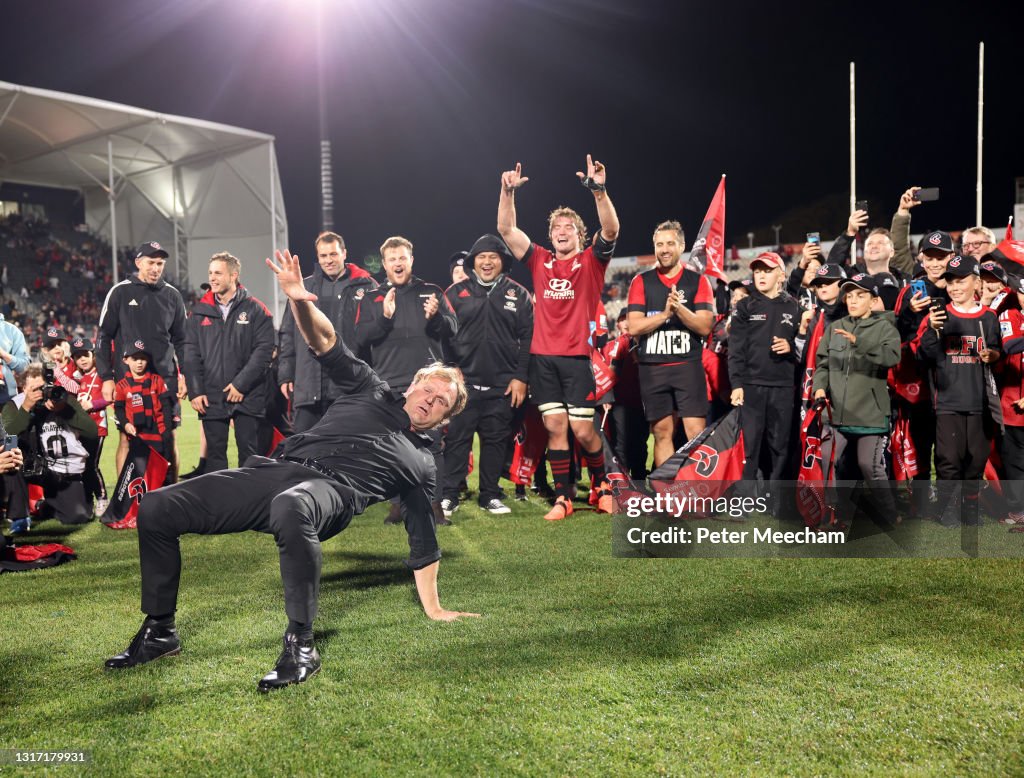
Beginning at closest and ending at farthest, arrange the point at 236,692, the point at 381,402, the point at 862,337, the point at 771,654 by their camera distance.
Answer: the point at 236,692
the point at 771,654
the point at 381,402
the point at 862,337

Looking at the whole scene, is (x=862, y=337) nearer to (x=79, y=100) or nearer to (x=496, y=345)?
(x=496, y=345)

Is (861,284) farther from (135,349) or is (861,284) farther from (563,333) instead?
(135,349)

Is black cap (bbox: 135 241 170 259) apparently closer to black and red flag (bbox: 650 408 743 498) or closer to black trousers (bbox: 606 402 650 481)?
black trousers (bbox: 606 402 650 481)

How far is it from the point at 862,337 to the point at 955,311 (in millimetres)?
806

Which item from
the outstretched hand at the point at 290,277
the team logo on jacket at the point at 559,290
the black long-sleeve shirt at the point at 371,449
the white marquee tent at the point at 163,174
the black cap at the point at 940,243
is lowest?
the black long-sleeve shirt at the point at 371,449

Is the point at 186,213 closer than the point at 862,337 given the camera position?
No

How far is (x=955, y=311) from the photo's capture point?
225 inches

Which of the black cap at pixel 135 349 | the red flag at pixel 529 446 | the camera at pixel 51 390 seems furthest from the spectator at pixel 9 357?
the red flag at pixel 529 446

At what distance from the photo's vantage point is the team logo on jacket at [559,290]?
21.3ft

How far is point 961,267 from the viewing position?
5605 millimetres

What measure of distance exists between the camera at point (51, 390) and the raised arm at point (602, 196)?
4.42 meters

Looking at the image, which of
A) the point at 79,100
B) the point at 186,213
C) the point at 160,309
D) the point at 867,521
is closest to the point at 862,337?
the point at 867,521

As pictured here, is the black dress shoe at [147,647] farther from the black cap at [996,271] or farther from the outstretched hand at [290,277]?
the black cap at [996,271]

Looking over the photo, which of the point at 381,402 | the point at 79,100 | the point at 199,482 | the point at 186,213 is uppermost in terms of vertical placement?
the point at 79,100
